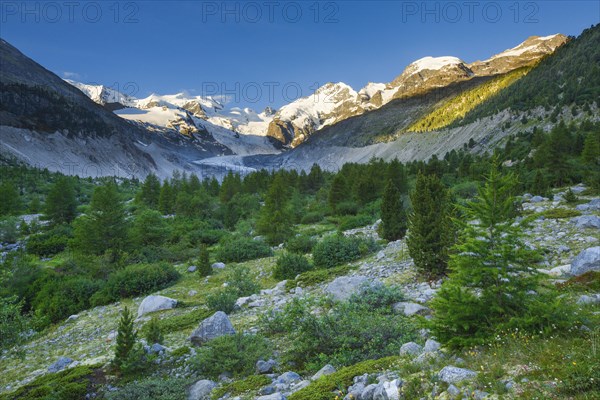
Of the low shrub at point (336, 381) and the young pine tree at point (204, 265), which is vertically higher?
the low shrub at point (336, 381)

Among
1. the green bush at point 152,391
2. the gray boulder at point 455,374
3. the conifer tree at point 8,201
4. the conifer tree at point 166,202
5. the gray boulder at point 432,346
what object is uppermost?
the conifer tree at point 8,201

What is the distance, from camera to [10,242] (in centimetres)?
3266

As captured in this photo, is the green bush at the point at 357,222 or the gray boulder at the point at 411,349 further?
the green bush at the point at 357,222

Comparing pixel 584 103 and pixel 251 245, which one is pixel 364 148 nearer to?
pixel 584 103

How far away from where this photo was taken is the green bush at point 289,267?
55.7 ft

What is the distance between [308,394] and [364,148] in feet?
608

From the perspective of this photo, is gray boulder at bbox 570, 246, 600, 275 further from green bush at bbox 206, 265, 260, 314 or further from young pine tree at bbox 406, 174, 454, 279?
green bush at bbox 206, 265, 260, 314

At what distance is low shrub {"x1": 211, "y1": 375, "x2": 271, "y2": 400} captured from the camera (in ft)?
22.5

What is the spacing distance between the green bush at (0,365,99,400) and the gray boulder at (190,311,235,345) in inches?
101

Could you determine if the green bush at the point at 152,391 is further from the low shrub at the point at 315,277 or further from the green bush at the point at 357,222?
the green bush at the point at 357,222

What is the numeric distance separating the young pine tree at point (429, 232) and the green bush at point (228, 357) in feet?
21.7

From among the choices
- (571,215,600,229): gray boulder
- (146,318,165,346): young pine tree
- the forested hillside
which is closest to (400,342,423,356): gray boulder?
(146,318,165,346): young pine tree

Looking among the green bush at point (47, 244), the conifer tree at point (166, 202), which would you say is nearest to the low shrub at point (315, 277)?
the green bush at point (47, 244)

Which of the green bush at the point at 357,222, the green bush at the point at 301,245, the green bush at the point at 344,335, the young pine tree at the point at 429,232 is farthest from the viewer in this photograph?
the green bush at the point at 357,222
